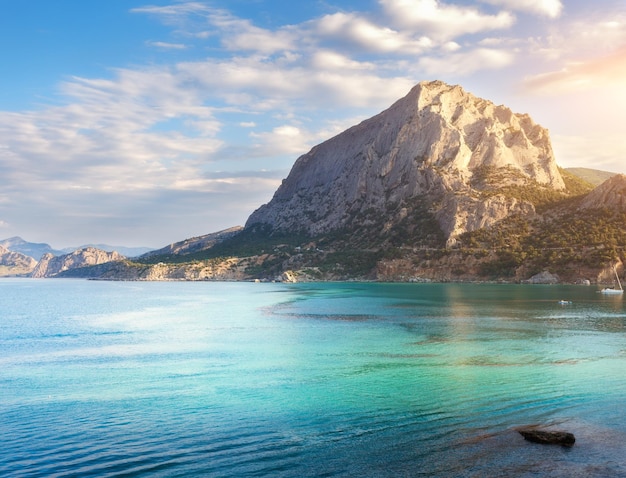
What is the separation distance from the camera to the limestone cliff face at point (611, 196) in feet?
465

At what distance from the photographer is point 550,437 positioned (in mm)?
19406

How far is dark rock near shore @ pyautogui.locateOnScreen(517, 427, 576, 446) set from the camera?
19250mm

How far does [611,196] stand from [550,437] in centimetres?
14714

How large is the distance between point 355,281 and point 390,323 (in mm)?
109530

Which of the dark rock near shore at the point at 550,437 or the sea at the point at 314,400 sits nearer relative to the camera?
the sea at the point at 314,400

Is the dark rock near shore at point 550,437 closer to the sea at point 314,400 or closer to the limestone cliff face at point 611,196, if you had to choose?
the sea at point 314,400

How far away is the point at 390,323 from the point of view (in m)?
60.3

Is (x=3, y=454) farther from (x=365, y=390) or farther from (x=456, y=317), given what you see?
(x=456, y=317)

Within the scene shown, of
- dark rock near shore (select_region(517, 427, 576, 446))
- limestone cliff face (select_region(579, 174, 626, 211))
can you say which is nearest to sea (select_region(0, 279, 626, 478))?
dark rock near shore (select_region(517, 427, 576, 446))

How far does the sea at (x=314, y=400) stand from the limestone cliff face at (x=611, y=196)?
98.8m

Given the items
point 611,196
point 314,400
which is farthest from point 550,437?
point 611,196

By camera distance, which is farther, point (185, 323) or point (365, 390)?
point (185, 323)

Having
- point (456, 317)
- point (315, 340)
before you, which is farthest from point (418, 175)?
point (315, 340)

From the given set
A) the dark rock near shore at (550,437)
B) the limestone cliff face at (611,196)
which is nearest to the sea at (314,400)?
the dark rock near shore at (550,437)
